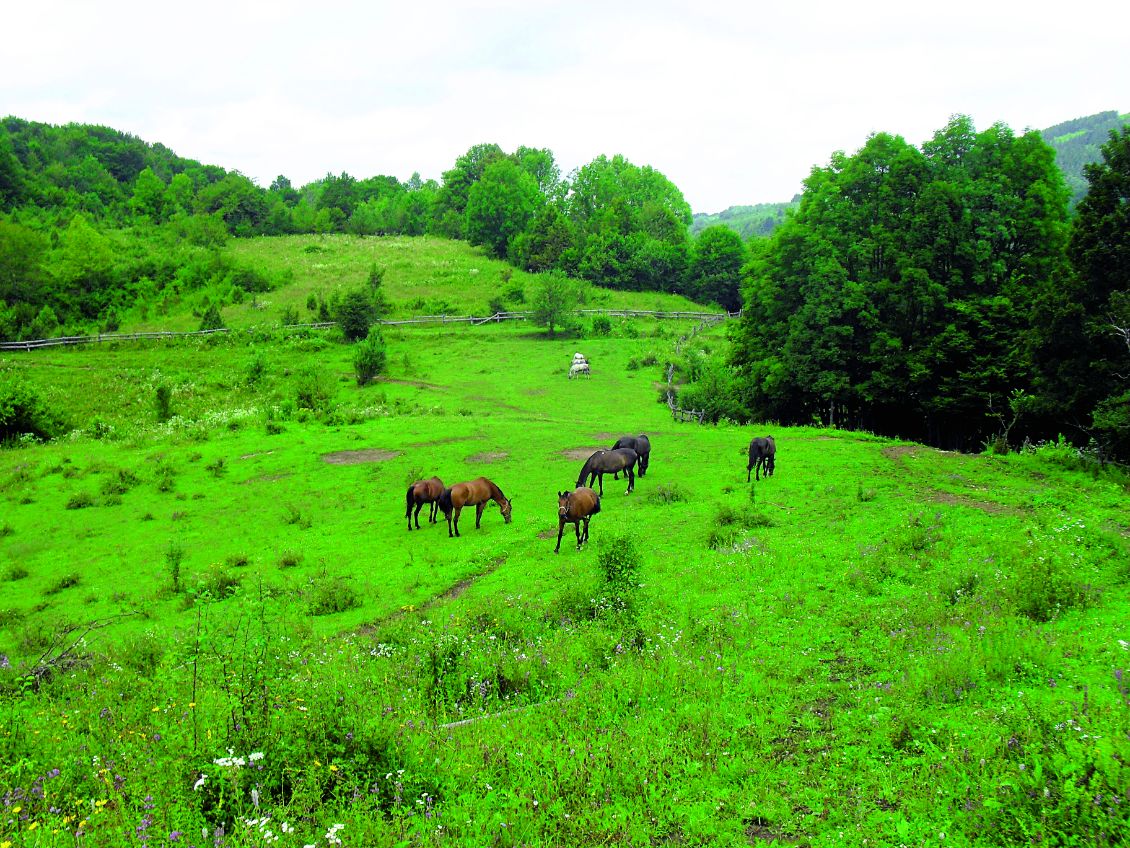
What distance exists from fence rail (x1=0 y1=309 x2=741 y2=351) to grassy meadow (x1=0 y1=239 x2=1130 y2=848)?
44352mm

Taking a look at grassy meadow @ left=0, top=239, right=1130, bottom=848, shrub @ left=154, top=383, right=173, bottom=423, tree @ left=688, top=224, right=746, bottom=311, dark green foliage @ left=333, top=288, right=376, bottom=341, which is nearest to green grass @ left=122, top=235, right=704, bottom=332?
tree @ left=688, top=224, right=746, bottom=311

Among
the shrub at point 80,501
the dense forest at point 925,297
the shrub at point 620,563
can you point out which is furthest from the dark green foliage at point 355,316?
the shrub at point 620,563

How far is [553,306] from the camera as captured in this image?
2741 inches

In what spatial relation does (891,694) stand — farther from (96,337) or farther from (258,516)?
(96,337)

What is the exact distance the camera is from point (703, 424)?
39.5 meters

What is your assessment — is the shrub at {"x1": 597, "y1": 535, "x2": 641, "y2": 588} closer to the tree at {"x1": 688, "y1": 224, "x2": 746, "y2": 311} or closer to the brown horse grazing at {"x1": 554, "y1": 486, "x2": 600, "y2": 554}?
the brown horse grazing at {"x1": 554, "y1": 486, "x2": 600, "y2": 554}

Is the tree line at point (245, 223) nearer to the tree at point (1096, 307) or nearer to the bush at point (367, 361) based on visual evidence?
the bush at point (367, 361)

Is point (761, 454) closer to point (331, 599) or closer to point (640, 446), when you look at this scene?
point (640, 446)

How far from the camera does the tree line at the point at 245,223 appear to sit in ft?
258

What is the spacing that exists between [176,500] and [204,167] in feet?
586

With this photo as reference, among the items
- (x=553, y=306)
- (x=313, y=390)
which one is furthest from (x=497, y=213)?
(x=313, y=390)

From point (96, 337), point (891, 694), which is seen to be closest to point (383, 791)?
point (891, 694)

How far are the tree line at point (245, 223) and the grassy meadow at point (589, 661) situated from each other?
64817mm

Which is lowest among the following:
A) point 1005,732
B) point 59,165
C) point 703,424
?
point 703,424
